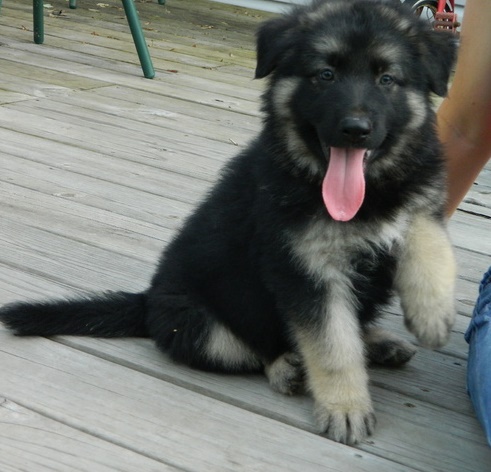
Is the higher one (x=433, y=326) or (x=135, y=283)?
(x=433, y=326)

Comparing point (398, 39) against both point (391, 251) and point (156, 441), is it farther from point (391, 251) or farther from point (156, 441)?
point (156, 441)

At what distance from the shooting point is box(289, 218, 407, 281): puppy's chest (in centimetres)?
246

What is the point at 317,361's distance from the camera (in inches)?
97.3

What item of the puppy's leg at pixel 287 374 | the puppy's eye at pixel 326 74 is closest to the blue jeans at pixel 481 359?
the puppy's leg at pixel 287 374

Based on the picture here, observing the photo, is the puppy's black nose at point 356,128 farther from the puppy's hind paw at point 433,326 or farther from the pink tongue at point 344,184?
the puppy's hind paw at point 433,326

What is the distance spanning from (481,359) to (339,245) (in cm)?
48

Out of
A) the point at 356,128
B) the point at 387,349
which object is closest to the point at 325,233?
the point at 356,128

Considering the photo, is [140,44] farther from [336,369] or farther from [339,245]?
[336,369]

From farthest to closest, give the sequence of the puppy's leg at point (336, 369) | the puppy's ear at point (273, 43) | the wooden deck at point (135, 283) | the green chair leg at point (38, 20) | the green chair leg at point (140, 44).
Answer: the green chair leg at point (38, 20) < the green chair leg at point (140, 44) < the puppy's ear at point (273, 43) < the puppy's leg at point (336, 369) < the wooden deck at point (135, 283)

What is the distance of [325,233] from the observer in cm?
249

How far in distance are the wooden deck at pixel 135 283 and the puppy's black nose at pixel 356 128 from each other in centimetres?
75

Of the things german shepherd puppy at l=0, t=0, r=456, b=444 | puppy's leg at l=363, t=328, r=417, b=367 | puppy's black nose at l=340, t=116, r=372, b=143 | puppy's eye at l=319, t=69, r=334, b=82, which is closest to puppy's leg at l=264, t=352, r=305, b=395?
german shepherd puppy at l=0, t=0, r=456, b=444

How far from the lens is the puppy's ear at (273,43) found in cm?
263

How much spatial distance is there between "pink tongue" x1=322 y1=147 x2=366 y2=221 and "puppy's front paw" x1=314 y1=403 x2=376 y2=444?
499 mm
